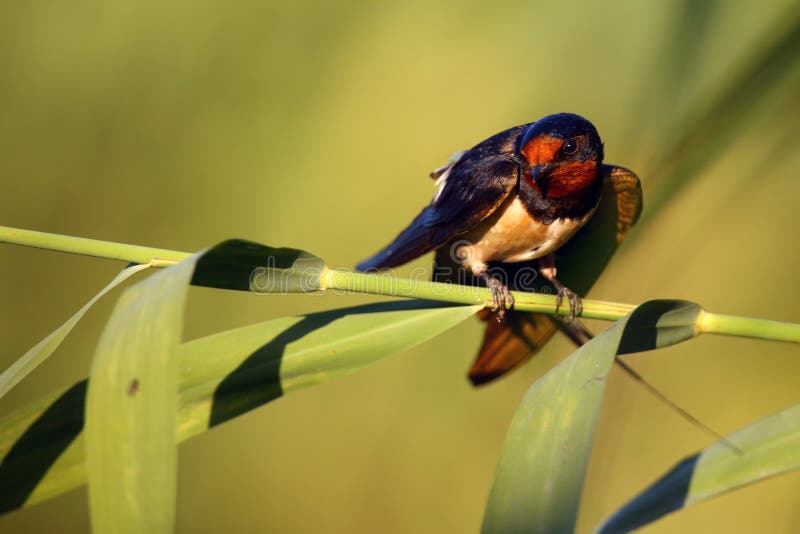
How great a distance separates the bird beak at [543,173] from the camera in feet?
4.96

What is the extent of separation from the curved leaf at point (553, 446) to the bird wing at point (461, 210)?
2.55 ft

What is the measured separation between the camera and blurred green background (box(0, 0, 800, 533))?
63.6 inches

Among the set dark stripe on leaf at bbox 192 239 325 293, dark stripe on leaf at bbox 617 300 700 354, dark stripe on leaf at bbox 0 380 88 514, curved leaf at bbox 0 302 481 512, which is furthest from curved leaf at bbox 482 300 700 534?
dark stripe on leaf at bbox 0 380 88 514

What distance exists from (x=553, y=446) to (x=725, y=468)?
15 centimetres

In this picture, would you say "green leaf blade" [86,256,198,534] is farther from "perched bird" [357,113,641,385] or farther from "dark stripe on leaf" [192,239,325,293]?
"perched bird" [357,113,641,385]

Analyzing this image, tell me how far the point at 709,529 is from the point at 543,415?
1157mm

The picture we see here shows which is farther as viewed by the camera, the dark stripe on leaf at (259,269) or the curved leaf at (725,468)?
the dark stripe on leaf at (259,269)

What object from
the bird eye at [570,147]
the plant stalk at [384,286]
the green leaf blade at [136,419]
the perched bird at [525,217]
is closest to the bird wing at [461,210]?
the perched bird at [525,217]

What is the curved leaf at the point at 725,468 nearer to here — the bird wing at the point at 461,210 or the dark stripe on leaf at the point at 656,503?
the dark stripe on leaf at the point at 656,503

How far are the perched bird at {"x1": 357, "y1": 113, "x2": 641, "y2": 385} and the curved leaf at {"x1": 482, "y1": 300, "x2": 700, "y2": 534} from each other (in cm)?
63

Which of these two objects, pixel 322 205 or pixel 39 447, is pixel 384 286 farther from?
pixel 322 205

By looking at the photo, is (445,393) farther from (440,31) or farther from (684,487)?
(684,487)

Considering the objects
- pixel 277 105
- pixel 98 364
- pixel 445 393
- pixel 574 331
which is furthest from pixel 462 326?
pixel 98 364

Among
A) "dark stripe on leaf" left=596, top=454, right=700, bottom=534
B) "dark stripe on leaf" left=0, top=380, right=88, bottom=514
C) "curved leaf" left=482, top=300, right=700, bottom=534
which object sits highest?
"dark stripe on leaf" left=0, top=380, right=88, bottom=514
